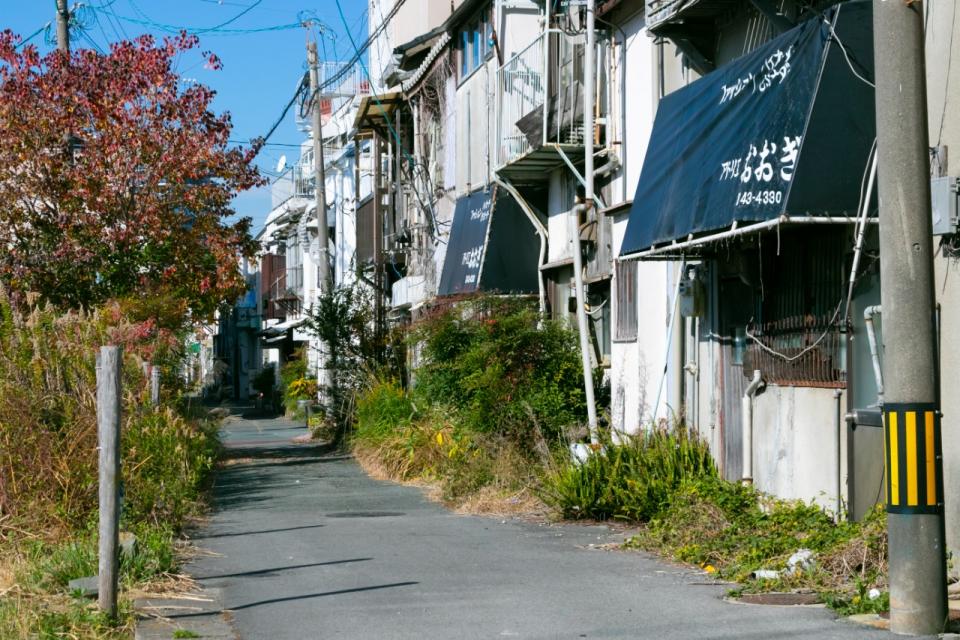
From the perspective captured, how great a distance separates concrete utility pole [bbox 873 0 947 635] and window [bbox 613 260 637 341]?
25.9 ft

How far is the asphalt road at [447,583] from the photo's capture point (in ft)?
24.4

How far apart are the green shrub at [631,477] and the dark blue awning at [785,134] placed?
2.44 metres

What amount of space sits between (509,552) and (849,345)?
3485 mm

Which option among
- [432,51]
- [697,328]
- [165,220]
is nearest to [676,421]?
[697,328]

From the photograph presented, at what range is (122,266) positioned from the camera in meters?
19.8

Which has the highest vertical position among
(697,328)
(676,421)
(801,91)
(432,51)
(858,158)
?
(432,51)

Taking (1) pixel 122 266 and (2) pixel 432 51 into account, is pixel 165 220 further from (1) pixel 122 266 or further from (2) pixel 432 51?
(2) pixel 432 51

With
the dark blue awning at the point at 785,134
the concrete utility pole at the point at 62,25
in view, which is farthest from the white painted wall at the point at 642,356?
the concrete utility pole at the point at 62,25

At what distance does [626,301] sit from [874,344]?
6.03 m

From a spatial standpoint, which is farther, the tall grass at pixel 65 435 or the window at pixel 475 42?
the window at pixel 475 42

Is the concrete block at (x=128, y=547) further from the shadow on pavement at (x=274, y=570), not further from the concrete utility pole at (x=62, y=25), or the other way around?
the concrete utility pole at (x=62, y=25)

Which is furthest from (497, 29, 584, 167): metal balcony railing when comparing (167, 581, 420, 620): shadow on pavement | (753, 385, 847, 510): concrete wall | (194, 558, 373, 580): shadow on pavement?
(167, 581, 420, 620): shadow on pavement

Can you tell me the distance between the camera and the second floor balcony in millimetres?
16469

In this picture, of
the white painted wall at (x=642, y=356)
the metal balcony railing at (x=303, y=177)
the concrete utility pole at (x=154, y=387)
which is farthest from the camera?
the metal balcony railing at (x=303, y=177)
